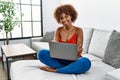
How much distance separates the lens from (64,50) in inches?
61.9

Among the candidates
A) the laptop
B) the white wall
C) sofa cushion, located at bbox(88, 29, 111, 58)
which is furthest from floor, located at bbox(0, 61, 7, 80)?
the white wall

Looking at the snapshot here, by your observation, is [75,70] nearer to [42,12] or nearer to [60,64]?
[60,64]

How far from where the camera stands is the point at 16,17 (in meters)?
3.84

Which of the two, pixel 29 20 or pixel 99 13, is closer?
pixel 99 13

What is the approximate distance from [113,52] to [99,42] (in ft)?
1.59

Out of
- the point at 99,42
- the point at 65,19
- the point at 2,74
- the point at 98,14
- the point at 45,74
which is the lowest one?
the point at 2,74

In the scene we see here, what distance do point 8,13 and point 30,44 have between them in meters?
1.00

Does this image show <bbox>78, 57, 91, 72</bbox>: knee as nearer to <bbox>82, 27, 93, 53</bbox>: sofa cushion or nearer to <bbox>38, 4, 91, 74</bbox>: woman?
<bbox>38, 4, 91, 74</bbox>: woman

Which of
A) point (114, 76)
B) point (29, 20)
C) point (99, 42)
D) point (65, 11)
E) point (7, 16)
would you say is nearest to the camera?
point (114, 76)

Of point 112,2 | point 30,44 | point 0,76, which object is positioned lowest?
point 0,76

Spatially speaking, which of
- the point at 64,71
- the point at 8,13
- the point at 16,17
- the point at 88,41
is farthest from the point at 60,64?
the point at 16,17

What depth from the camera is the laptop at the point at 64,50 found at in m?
1.54

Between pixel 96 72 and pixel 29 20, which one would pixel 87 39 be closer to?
pixel 96 72

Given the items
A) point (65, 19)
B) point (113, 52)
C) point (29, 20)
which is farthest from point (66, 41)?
point (29, 20)
